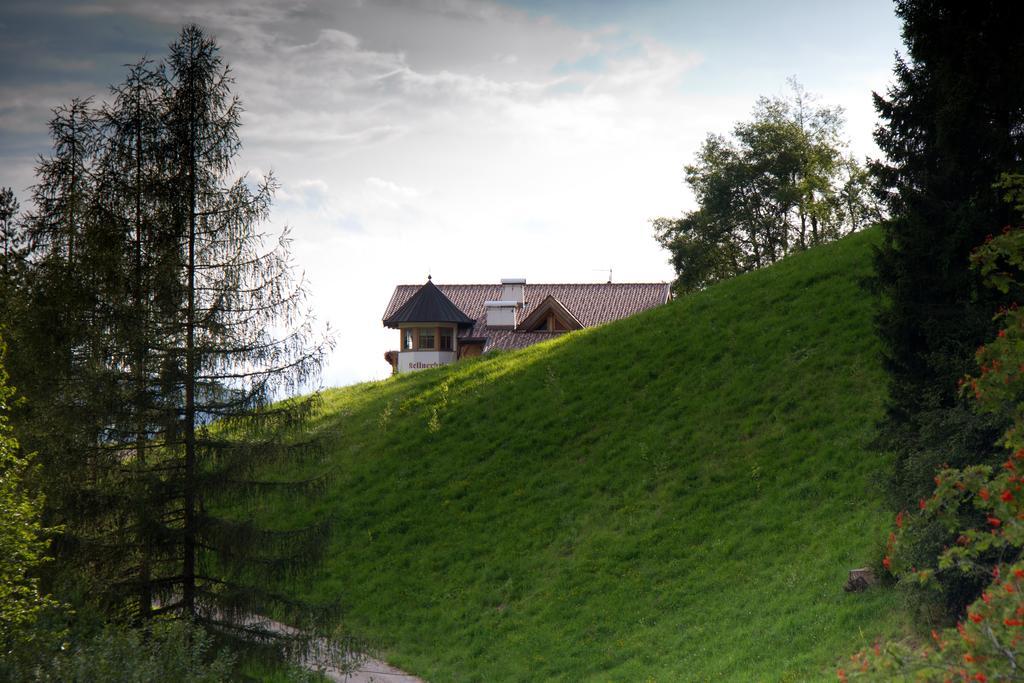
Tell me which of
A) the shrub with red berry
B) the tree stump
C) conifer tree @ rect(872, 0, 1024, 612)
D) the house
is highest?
the house

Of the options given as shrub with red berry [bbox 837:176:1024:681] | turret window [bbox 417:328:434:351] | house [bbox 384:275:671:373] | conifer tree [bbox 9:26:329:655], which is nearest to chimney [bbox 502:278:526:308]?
house [bbox 384:275:671:373]

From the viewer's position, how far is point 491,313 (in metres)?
56.0

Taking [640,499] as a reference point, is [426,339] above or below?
above

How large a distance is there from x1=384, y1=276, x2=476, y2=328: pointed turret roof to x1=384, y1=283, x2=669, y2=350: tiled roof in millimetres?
2193

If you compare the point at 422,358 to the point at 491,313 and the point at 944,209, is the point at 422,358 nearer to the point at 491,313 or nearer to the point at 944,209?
the point at 491,313

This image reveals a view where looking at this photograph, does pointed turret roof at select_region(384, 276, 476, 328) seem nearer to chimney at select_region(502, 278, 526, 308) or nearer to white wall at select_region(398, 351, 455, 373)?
white wall at select_region(398, 351, 455, 373)

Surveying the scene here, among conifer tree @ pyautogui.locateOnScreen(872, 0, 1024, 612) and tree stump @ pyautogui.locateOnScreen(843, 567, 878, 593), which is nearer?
conifer tree @ pyautogui.locateOnScreen(872, 0, 1024, 612)

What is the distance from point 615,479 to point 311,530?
405 inches

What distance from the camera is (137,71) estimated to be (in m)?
17.7

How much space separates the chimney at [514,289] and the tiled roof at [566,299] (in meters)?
0.48

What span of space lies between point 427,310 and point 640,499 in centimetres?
3104

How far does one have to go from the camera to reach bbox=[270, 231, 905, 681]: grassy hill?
680 inches

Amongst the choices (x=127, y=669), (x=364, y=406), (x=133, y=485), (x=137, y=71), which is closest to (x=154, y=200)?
(x=137, y=71)

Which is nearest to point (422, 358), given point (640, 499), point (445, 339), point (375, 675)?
point (445, 339)
